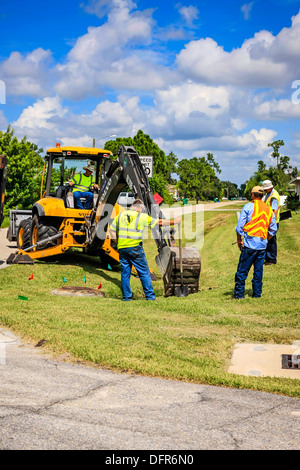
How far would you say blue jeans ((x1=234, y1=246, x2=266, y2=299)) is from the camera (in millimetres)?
9609

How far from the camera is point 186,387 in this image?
5.16m

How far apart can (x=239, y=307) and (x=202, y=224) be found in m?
25.0

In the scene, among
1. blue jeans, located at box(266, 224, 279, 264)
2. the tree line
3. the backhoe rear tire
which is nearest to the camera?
blue jeans, located at box(266, 224, 279, 264)

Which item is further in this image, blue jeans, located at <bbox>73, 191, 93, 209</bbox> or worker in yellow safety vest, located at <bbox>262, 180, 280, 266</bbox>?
blue jeans, located at <bbox>73, 191, 93, 209</bbox>

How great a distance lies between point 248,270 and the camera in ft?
31.7

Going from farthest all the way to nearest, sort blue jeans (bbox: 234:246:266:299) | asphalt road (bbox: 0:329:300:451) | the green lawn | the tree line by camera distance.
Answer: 1. the tree line
2. blue jeans (bbox: 234:246:266:299)
3. the green lawn
4. asphalt road (bbox: 0:329:300:451)

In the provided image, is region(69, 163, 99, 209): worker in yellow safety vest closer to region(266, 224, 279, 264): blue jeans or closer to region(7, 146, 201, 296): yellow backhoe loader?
region(7, 146, 201, 296): yellow backhoe loader

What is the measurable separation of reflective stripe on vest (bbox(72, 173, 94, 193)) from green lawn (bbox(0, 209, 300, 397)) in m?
2.78

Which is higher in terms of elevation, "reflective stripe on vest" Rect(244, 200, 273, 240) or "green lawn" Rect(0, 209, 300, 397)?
"reflective stripe on vest" Rect(244, 200, 273, 240)

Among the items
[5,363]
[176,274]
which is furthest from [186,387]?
[176,274]

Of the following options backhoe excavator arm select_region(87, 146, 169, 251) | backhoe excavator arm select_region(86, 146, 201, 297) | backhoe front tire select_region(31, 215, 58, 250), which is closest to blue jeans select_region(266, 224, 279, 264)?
backhoe excavator arm select_region(86, 146, 201, 297)

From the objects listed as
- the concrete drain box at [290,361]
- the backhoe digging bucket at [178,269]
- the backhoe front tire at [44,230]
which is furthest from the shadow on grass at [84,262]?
the concrete drain box at [290,361]

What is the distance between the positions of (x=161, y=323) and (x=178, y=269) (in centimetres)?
252
